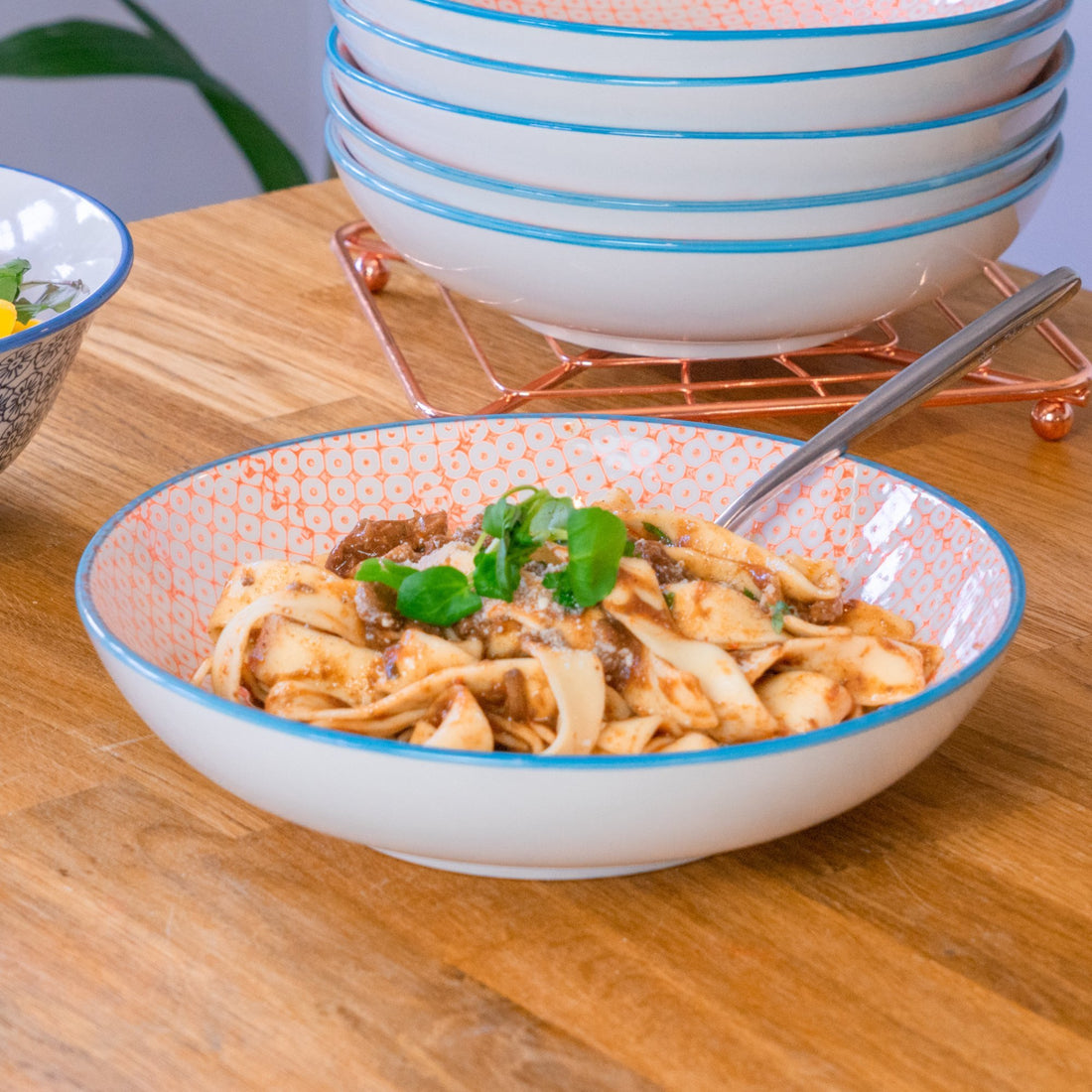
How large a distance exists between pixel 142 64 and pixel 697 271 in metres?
2.73

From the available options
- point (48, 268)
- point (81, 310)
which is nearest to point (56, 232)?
point (48, 268)

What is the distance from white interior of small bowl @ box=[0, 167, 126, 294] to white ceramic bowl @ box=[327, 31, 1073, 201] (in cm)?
23

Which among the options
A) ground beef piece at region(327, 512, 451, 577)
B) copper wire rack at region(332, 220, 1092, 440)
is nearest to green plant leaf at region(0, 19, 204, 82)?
copper wire rack at region(332, 220, 1092, 440)

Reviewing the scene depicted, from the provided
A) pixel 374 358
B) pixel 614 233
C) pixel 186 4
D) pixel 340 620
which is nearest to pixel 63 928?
pixel 340 620

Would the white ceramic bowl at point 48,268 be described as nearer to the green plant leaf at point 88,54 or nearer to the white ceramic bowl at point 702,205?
the white ceramic bowl at point 702,205

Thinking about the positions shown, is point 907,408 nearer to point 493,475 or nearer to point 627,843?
point 493,475

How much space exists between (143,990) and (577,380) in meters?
0.77

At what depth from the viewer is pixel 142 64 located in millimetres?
3359

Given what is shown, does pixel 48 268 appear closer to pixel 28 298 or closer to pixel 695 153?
pixel 28 298

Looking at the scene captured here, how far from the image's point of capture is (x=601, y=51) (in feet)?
3.15

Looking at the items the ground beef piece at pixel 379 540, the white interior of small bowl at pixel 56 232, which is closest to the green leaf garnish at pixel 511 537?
the ground beef piece at pixel 379 540

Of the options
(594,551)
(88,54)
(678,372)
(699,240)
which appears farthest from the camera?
(88,54)

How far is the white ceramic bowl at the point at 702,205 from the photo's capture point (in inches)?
39.2

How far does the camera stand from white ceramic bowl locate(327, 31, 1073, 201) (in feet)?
3.19
